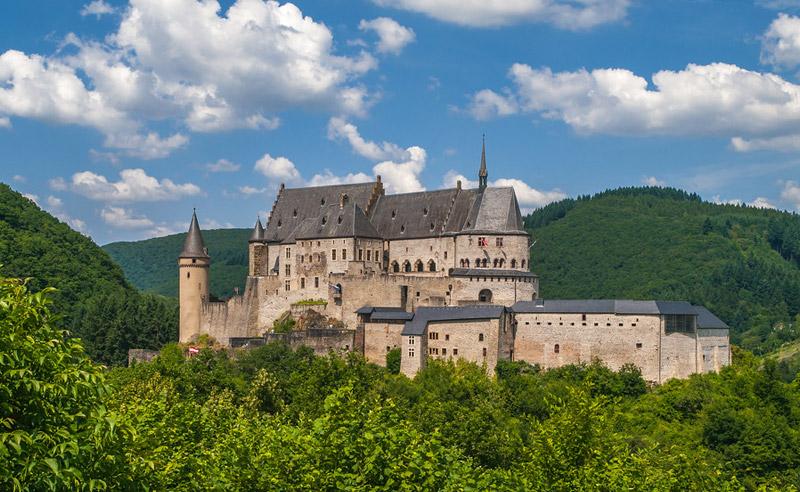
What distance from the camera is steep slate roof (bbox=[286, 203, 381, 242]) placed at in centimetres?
7319

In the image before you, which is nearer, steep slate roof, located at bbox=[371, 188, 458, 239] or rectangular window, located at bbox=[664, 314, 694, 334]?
rectangular window, located at bbox=[664, 314, 694, 334]

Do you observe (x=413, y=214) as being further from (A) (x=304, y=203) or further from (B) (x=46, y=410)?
(B) (x=46, y=410)

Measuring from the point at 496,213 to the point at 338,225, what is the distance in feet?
44.3

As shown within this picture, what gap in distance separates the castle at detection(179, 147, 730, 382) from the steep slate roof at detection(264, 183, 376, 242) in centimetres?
13

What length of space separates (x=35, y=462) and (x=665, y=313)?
5122 cm

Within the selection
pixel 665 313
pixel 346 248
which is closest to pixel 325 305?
pixel 346 248

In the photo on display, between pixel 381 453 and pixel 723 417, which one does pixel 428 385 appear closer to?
pixel 723 417

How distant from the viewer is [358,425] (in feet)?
73.5

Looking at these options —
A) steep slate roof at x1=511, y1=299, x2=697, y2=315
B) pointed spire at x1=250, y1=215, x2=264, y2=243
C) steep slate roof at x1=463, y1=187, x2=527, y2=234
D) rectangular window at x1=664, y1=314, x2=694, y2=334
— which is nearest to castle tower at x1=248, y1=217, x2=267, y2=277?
pointed spire at x1=250, y1=215, x2=264, y2=243

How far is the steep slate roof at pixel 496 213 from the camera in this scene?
2773 inches

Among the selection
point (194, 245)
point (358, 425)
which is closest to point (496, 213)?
point (194, 245)

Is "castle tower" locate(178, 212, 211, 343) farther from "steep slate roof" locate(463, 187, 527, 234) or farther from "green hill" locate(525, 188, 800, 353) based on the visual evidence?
"green hill" locate(525, 188, 800, 353)

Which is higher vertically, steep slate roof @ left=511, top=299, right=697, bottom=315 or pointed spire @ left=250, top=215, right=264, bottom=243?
pointed spire @ left=250, top=215, right=264, bottom=243

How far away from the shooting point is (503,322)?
203 ft
